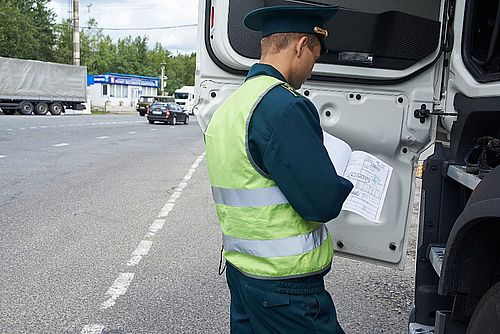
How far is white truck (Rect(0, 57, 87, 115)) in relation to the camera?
34.9 m

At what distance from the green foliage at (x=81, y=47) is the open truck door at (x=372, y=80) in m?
40.6

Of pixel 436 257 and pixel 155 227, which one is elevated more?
pixel 436 257

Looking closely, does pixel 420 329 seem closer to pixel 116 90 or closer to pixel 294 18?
pixel 294 18

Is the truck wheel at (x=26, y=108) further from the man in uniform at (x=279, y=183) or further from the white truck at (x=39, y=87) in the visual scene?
the man in uniform at (x=279, y=183)

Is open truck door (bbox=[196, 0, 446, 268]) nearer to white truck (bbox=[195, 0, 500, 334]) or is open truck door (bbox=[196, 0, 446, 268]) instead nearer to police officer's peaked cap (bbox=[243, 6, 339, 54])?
white truck (bbox=[195, 0, 500, 334])

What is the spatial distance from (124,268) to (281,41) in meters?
3.66

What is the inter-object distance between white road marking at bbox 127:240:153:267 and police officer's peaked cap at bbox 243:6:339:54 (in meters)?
3.72

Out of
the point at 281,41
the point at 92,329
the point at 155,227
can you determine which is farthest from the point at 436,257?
the point at 155,227

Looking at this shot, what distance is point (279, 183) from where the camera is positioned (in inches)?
87.2

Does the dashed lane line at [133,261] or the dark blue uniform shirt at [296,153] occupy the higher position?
the dark blue uniform shirt at [296,153]

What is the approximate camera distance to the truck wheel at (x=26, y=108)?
36188 millimetres

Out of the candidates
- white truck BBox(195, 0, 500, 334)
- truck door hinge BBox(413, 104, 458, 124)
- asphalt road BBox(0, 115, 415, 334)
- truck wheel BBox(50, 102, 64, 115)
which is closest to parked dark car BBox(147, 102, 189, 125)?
truck wheel BBox(50, 102, 64, 115)

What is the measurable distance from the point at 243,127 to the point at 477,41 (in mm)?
1593

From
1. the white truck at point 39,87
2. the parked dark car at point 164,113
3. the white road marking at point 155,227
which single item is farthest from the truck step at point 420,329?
the white truck at point 39,87
